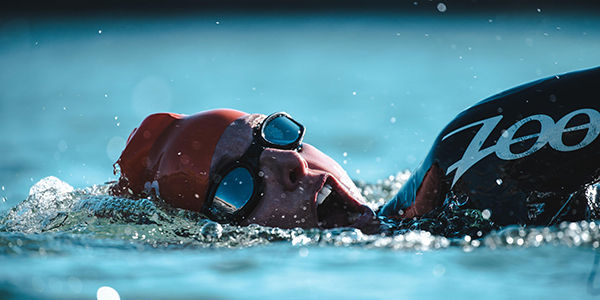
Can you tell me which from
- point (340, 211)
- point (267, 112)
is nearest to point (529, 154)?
point (340, 211)

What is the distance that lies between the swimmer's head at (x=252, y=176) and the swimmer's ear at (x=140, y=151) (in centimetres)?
5

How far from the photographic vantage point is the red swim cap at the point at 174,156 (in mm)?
2461

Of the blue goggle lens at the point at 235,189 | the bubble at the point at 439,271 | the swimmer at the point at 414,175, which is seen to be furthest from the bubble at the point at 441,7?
the bubble at the point at 439,271

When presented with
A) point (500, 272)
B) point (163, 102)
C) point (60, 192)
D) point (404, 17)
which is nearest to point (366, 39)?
point (404, 17)

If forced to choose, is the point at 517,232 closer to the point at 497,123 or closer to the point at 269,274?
the point at 497,123

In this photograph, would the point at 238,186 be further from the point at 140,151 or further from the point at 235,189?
the point at 140,151

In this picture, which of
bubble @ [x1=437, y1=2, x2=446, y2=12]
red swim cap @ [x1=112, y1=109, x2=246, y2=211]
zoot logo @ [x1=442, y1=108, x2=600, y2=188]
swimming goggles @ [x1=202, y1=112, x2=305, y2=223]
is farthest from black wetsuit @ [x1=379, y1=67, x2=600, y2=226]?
bubble @ [x1=437, y1=2, x2=446, y2=12]

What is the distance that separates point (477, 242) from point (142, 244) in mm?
1300

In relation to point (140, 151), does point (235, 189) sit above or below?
below

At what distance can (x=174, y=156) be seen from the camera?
8.21 ft

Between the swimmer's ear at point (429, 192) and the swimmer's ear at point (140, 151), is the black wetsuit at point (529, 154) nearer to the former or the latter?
the swimmer's ear at point (429, 192)

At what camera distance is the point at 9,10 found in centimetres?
1603

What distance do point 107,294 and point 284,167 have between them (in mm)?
951

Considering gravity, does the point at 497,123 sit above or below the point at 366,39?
below
